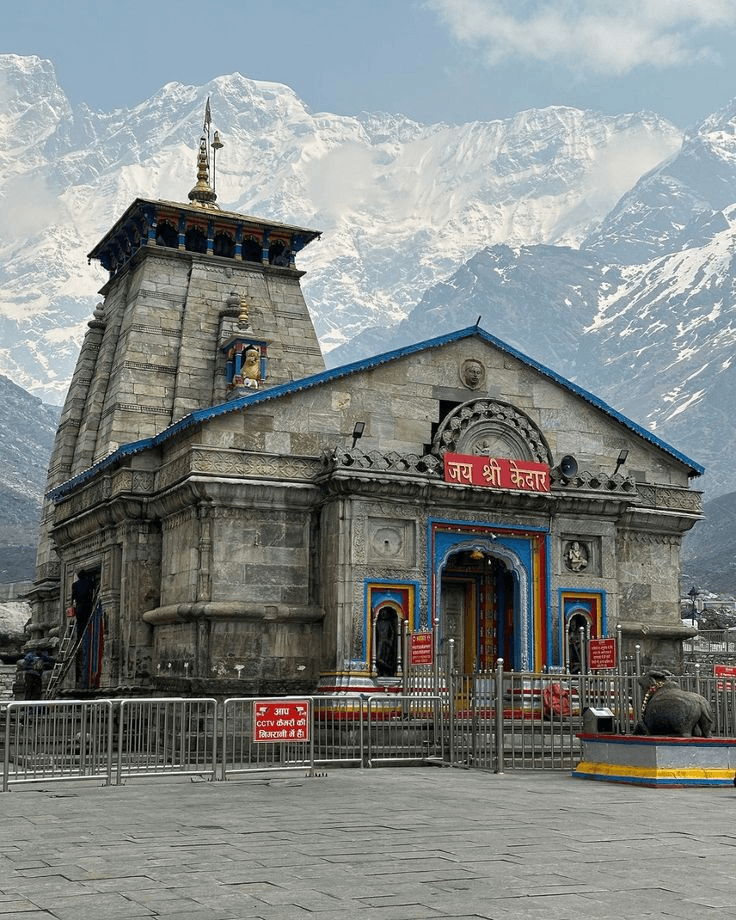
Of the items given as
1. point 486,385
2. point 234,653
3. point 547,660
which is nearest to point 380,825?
point 234,653

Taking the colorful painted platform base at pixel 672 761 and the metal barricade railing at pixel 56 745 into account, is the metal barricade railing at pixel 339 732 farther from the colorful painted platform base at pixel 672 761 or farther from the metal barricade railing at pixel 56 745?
the colorful painted platform base at pixel 672 761

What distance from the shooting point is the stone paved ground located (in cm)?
923

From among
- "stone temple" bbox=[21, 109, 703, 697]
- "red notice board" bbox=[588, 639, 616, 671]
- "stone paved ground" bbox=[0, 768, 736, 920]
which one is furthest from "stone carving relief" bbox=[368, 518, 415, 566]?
"stone paved ground" bbox=[0, 768, 736, 920]

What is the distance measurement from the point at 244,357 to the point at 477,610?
407 inches

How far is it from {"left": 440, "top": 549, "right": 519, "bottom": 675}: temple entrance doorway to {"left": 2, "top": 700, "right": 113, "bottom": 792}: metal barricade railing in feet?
37.6

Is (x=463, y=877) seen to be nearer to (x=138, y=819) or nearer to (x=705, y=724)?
(x=138, y=819)

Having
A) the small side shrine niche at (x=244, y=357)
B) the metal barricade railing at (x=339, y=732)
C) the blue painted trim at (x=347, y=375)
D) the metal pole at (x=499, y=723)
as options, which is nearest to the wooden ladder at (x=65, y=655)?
the blue painted trim at (x=347, y=375)

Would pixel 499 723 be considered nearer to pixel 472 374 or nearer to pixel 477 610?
pixel 477 610

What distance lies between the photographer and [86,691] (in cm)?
3177

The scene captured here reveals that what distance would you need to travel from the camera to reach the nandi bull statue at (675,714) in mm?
18375

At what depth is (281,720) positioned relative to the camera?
20047mm

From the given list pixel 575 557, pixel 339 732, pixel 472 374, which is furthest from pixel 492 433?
pixel 339 732

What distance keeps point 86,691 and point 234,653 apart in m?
6.95

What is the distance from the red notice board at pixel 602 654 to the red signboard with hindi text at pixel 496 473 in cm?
452
